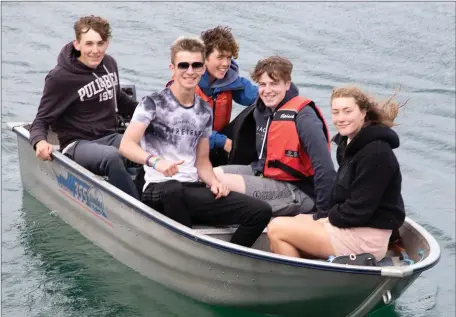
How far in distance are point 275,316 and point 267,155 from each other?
97 cm

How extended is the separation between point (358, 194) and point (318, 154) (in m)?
0.53

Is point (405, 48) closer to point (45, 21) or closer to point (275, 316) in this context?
point (45, 21)

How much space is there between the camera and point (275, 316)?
5.38m

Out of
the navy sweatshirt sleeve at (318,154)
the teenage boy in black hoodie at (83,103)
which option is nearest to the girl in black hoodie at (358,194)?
the navy sweatshirt sleeve at (318,154)

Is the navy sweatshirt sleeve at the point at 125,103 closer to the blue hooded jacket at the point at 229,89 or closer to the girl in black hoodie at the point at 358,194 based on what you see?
the blue hooded jacket at the point at 229,89

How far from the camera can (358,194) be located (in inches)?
189

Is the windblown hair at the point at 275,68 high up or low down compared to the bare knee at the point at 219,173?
up

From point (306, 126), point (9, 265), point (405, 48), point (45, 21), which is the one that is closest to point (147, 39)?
point (45, 21)

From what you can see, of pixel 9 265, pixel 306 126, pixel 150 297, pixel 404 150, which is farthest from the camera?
pixel 404 150

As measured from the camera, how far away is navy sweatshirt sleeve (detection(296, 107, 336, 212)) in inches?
205

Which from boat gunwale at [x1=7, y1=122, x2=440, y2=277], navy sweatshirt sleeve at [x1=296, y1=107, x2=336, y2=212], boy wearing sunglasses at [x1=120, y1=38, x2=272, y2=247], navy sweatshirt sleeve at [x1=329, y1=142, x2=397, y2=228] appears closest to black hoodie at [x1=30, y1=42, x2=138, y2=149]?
boat gunwale at [x1=7, y1=122, x2=440, y2=277]

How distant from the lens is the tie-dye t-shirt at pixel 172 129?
17.4 feet

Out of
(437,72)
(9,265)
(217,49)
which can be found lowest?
(9,265)

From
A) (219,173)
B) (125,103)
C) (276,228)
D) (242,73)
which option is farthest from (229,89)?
(242,73)
